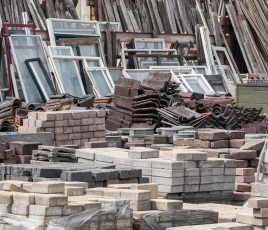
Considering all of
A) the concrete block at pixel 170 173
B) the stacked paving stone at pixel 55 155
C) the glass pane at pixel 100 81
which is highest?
the glass pane at pixel 100 81

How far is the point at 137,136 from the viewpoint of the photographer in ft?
61.8

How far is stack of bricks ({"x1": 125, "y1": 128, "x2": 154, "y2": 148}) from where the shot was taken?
59.9 ft

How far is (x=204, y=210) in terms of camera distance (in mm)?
12273

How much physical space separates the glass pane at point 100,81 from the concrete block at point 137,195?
13.6 m

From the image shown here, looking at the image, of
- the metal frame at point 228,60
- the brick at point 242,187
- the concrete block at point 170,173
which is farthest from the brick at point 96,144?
the metal frame at point 228,60

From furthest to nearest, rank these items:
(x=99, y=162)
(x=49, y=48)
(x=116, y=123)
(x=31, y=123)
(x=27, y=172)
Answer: (x=49, y=48) < (x=116, y=123) < (x=31, y=123) < (x=99, y=162) < (x=27, y=172)

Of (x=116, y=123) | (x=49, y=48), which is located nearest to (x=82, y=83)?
(x=49, y=48)

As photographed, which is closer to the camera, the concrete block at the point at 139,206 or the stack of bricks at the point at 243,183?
the concrete block at the point at 139,206

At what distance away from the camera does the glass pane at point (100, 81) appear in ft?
84.5

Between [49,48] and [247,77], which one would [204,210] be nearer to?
[49,48]

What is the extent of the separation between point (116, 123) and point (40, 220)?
10.5 m

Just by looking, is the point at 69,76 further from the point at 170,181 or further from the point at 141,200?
the point at 141,200

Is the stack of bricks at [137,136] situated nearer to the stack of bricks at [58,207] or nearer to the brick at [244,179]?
the brick at [244,179]

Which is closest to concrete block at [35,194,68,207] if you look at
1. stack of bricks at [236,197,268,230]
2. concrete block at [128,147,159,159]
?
stack of bricks at [236,197,268,230]
